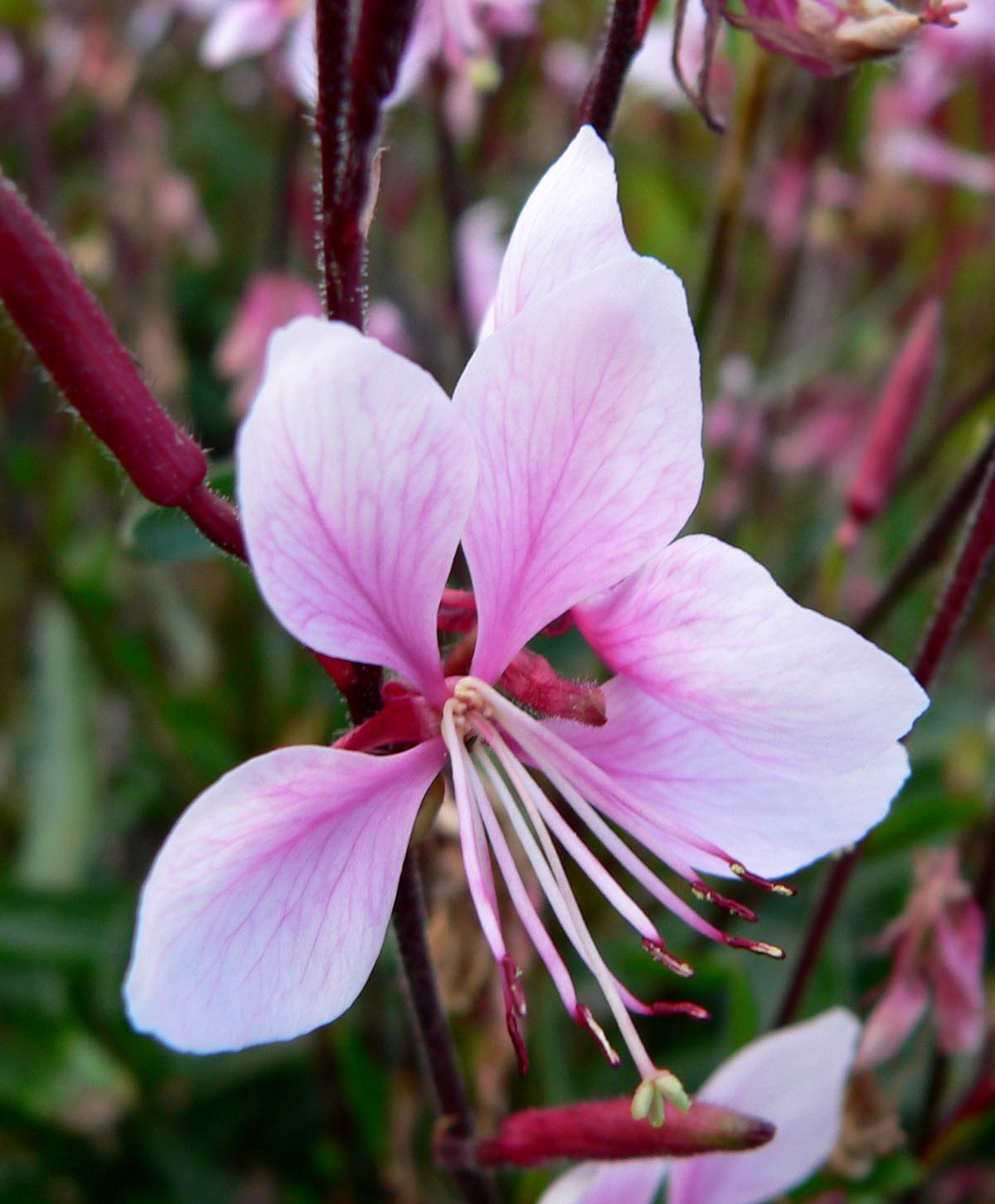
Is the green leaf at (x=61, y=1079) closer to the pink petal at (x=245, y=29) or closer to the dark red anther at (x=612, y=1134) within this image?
the dark red anther at (x=612, y=1134)

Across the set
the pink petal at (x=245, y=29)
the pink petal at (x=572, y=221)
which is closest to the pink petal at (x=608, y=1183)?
the pink petal at (x=572, y=221)

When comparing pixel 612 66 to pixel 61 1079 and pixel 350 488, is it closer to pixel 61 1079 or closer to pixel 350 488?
pixel 350 488

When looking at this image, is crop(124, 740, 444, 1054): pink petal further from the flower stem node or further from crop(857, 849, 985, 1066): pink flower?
crop(857, 849, 985, 1066): pink flower

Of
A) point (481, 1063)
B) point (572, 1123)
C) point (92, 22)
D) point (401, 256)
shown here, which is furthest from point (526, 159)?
point (572, 1123)

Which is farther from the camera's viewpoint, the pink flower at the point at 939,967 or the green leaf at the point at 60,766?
the green leaf at the point at 60,766

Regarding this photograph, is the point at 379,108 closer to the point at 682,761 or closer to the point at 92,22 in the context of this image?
the point at 682,761
